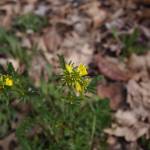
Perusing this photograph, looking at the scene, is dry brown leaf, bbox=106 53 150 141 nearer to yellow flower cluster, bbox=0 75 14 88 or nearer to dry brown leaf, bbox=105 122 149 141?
dry brown leaf, bbox=105 122 149 141

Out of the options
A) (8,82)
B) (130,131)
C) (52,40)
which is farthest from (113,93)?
(8,82)

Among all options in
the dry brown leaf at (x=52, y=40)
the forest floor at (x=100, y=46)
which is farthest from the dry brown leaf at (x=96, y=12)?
the dry brown leaf at (x=52, y=40)

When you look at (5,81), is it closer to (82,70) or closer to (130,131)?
(82,70)

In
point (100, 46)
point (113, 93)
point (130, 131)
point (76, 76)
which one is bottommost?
point (130, 131)

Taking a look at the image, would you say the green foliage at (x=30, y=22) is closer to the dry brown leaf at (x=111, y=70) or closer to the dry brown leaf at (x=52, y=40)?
the dry brown leaf at (x=52, y=40)

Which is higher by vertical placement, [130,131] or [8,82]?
[8,82]

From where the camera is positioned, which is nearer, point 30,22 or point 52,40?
point 52,40

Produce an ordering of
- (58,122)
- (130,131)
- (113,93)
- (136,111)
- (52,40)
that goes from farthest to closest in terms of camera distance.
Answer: (52,40)
(113,93)
(136,111)
(130,131)
(58,122)
